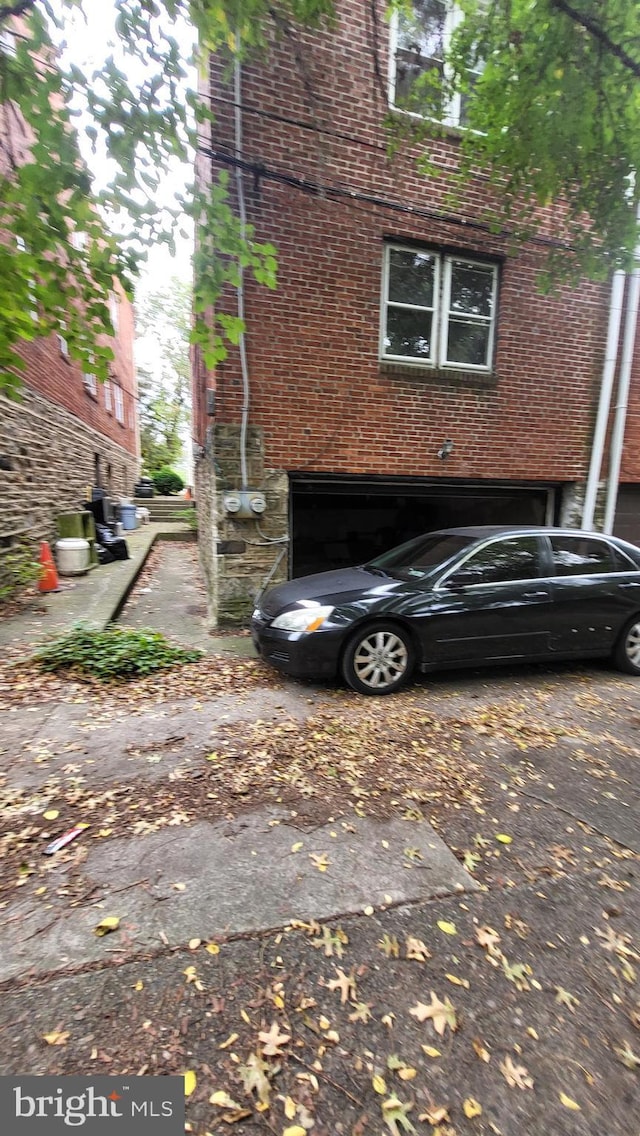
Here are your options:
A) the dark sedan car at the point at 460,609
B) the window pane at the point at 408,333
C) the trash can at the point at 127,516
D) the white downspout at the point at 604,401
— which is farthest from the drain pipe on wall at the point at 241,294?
the trash can at the point at 127,516

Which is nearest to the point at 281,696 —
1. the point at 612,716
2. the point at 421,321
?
the point at 612,716

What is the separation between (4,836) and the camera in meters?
2.60

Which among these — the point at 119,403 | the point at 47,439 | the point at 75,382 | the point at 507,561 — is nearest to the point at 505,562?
the point at 507,561

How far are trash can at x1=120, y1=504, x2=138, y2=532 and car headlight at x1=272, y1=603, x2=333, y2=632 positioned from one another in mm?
12165

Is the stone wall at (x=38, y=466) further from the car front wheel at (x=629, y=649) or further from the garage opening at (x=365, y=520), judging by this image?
the car front wheel at (x=629, y=649)

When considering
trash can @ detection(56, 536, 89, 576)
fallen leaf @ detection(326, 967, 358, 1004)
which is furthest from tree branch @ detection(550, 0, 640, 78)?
trash can @ detection(56, 536, 89, 576)

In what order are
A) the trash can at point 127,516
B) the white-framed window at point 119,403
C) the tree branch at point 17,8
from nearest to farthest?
the tree branch at point 17,8, the trash can at point 127,516, the white-framed window at point 119,403

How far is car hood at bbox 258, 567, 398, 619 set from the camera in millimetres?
4672

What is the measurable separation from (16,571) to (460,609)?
234 inches

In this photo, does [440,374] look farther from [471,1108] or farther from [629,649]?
[471,1108]

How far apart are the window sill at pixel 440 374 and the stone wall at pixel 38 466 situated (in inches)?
218

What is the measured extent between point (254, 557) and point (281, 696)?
7.95 feet

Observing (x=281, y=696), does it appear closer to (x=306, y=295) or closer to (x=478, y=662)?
(x=478, y=662)

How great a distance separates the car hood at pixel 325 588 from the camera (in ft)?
15.3
